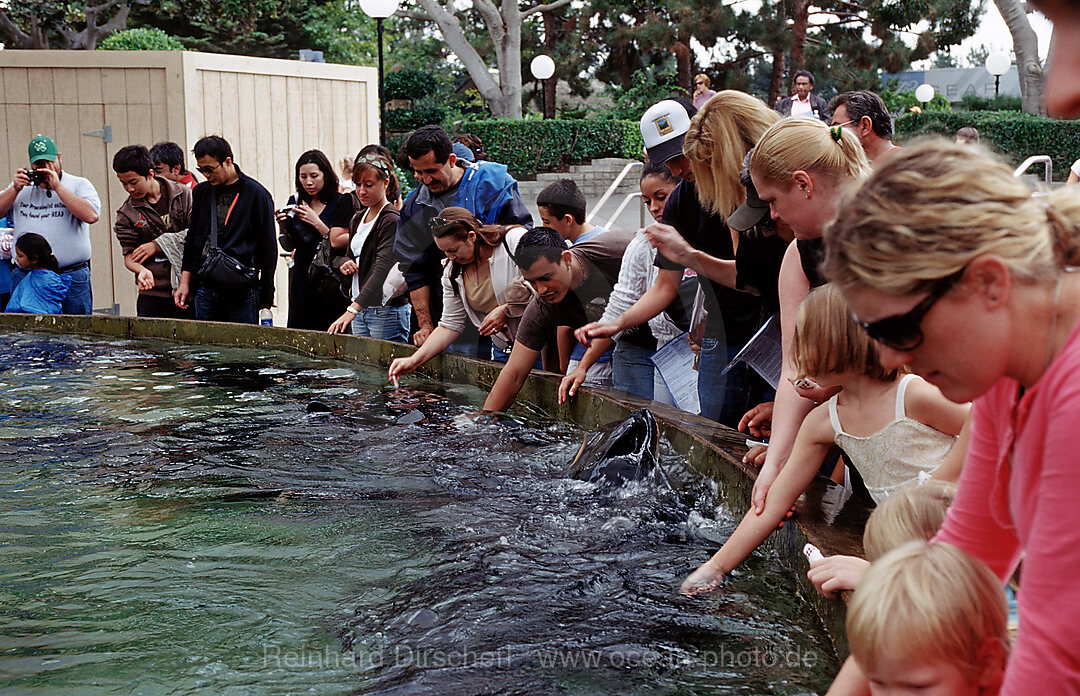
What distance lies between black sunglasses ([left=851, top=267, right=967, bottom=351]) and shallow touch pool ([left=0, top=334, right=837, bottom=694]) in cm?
133

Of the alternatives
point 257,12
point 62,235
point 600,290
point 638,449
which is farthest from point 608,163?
point 638,449

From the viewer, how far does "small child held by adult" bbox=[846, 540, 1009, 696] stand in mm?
1584

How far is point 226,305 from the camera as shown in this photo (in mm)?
8125

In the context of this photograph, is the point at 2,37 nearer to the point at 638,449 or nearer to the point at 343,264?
the point at 343,264

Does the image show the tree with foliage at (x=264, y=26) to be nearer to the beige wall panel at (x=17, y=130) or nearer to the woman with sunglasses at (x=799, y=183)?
the beige wall panel at (x=17, y=130)

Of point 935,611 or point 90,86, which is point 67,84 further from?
point 935,611

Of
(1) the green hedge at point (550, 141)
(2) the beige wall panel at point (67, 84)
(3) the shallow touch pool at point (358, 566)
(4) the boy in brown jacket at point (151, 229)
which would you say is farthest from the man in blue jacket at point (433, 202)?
(1) the green hedge at point (550, 141)

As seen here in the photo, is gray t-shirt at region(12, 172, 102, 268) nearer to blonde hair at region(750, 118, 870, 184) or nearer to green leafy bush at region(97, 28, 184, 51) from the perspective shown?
blonde hair at region(750, 118, 870, 184)

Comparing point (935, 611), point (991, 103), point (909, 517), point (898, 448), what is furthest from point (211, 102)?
point (991, 103)

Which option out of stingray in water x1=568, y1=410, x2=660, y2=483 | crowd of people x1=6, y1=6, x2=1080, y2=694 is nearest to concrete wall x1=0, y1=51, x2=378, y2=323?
crowd of people x1=6, y1=6, x2=1080, y2=694

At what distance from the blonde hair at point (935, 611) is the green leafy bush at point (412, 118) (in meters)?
22.8

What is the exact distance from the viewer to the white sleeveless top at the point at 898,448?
279cm

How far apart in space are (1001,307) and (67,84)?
11.6 m

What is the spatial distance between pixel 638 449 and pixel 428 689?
5.78 ft
